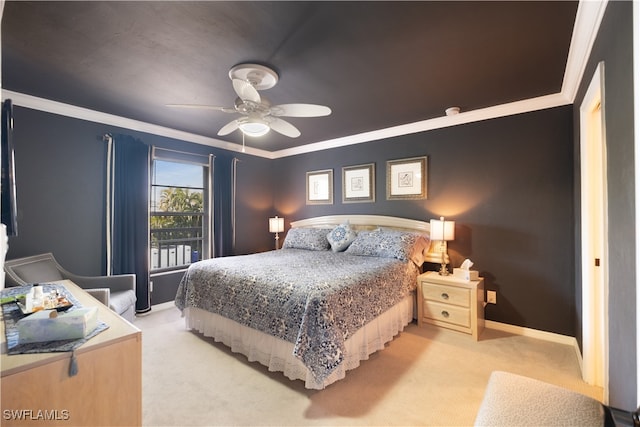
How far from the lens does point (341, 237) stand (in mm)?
3875

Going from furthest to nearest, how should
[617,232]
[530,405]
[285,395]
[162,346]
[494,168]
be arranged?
[494,168]
[162,346]
[285,395]
[617,232]
[530,405]

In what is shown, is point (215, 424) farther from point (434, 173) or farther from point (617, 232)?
point (434, 173)

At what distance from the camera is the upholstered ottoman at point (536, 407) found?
2.58ft

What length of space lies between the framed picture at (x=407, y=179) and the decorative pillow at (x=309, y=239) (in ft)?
3.70

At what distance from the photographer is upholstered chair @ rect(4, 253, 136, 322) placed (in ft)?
8.00

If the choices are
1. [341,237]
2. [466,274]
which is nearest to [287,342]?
[341,237]

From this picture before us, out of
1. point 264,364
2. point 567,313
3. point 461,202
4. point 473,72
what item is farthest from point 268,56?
point 567,313

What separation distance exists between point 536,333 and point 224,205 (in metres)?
4.39

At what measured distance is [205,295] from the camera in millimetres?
2814

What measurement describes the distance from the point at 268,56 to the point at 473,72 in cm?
170

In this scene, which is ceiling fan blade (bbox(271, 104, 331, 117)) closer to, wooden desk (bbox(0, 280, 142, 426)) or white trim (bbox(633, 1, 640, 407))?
white trim (bbox(633, 1, 640, 407))

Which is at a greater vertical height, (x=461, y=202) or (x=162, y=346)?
(x=461, y=202)

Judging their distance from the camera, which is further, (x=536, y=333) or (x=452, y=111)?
(x=452, y=111)

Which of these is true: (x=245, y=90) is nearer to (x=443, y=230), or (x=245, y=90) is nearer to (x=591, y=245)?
(x=443, y=230)
